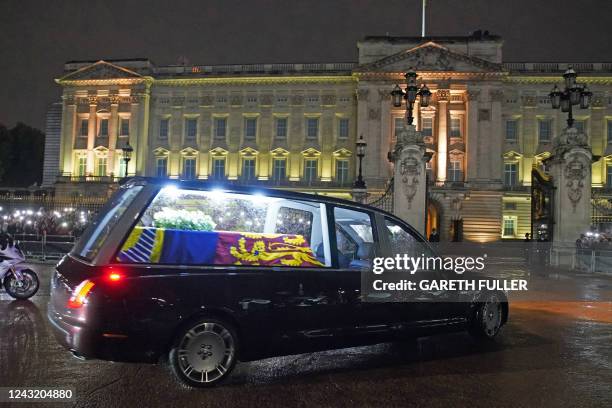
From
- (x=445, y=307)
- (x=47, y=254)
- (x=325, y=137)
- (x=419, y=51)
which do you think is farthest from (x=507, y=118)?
(x=445, y=307)

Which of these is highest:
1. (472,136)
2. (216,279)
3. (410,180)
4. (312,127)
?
(312,127)

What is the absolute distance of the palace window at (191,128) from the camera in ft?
197

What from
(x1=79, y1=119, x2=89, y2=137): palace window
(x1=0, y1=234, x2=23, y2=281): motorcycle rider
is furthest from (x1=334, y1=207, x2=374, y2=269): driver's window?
(x1=79, y1=119, x2=89, y2=137): palace window

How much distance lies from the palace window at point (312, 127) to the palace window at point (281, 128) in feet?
8.12

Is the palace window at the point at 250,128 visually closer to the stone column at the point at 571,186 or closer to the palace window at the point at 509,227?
the palace window at the point at 509,227

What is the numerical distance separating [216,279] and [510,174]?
177 feet

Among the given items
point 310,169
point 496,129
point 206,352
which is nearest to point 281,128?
point 310,169

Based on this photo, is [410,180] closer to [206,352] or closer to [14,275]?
[14,275]

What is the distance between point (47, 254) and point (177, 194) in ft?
64.7

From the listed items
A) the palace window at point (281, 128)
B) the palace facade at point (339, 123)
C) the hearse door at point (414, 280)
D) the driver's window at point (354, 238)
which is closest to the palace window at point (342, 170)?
the palace facade at point (339, 123)

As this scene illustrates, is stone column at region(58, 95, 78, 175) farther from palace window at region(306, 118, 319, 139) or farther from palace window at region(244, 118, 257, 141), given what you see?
palace window at region(306, 118, 319, 139)

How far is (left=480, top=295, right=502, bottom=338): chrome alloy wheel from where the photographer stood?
7.27m

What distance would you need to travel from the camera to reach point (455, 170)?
53250 millimetres

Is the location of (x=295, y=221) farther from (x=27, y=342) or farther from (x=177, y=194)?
(x=27, y=342)
